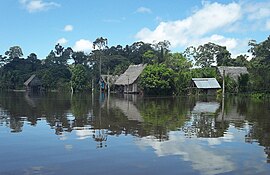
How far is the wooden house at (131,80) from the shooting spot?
52.2 m

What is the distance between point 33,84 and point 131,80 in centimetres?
2793

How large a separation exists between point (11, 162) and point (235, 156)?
562 centimetres

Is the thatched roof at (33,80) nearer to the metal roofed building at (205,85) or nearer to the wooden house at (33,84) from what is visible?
the wooden house at (33,84)

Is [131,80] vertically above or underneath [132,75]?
underneath

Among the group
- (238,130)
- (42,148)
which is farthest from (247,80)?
(42,148)

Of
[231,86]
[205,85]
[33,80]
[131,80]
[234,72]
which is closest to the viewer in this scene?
[231,86]

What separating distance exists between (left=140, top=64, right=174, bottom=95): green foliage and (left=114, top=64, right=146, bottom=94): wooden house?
4.68 metres

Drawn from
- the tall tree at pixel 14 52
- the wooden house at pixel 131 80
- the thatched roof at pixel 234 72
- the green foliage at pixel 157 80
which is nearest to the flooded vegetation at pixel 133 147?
the green foliage at pixel 157 80

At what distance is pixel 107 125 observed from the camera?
553 inches

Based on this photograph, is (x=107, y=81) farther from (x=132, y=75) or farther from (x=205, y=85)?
(x=205, y=85)

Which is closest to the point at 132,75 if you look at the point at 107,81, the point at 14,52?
the point at 107,81

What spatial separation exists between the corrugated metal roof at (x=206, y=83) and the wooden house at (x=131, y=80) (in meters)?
8.81

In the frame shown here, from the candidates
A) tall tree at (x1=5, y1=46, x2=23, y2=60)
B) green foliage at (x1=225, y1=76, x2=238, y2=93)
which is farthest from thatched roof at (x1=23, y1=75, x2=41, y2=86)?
green foliage at (x1=225, y1=76, x2=238, y2=93)

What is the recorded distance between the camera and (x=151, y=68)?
155 feet
